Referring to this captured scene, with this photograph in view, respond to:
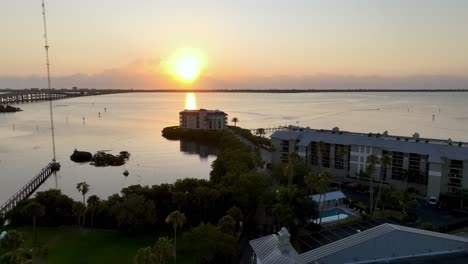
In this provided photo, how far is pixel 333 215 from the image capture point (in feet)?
129

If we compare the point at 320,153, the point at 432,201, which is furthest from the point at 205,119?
the point at 432,201

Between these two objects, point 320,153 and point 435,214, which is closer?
point 435,214

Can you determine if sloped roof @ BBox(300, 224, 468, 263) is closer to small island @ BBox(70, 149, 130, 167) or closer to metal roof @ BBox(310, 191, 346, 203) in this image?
metal roof @ BBox(310, 191, 346, 203)

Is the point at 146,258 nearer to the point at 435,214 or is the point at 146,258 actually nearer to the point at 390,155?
the point at 435,214

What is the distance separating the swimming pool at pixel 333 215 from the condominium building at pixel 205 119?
223ft

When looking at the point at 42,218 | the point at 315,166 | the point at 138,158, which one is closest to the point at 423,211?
the point at 315,166

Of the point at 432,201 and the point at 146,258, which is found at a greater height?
the point at 146,258

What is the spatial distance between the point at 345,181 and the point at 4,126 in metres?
124

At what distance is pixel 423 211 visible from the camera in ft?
130

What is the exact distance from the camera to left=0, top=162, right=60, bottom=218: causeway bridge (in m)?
44.9

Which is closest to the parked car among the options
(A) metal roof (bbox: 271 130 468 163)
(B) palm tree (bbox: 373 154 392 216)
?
(A) metal roof (bbox: 271 130 468 163)

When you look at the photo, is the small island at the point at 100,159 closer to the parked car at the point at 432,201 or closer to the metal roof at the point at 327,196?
the metal roof at the point at 327,196

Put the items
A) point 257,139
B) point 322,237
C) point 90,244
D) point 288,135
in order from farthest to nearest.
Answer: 1. point 257,139
2. point 288,135
3. point 90,244
4. point 322,237

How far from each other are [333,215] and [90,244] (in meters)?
24.1
